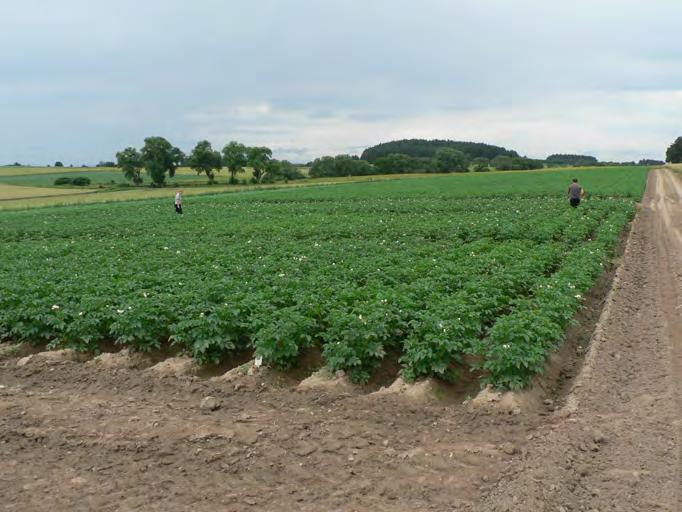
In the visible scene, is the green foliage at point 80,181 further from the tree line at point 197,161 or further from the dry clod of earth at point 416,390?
the dry clod of earth at point 416,390

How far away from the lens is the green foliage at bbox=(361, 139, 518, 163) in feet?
505

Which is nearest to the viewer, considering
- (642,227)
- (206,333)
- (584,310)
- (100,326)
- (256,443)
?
(256,443)

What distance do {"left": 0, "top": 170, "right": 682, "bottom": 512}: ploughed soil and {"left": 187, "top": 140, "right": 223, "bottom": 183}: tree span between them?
308 feet

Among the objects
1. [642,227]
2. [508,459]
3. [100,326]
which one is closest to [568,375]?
[508,459]

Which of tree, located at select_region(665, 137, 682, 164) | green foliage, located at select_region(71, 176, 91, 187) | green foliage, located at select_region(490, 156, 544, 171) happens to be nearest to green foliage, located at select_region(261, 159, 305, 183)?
green foliage, located at select_region(71, 176, 91, 187)

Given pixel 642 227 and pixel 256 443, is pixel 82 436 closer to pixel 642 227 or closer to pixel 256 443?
pixel 256 443

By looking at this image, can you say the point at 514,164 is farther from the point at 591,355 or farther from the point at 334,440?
the point at 334,440

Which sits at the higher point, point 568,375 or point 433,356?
point 433,356

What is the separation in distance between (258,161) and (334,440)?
9677 centimetres

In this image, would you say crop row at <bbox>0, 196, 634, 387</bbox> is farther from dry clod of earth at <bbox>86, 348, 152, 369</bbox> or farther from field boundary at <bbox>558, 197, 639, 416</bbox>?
field boundary at <bbox>558, 197, 639, 416</bbox>

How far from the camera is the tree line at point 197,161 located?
93.6 m

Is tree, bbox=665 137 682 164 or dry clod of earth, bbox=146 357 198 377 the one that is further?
tree, bbox=665 137 682 164

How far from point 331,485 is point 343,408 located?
5.07ft

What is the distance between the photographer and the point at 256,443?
577 centimetres
